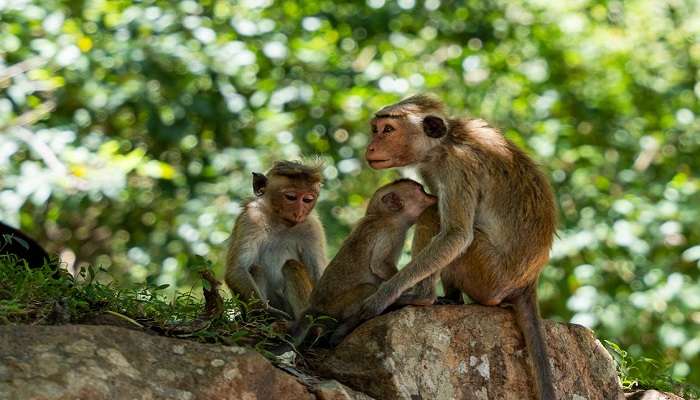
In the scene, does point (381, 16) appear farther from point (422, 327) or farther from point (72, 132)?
point (422, 327)

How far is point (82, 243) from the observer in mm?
12844

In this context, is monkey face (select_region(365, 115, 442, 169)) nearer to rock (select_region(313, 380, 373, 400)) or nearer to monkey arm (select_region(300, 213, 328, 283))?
monkey arm (select_region(300, 213, 328, 283))

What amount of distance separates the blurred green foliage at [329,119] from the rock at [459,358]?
4317mm

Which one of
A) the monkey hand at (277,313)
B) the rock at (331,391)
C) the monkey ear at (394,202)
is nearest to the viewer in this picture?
the rock at (331,391)

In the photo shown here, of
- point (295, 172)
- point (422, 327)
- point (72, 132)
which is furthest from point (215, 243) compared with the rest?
point (422, 327)

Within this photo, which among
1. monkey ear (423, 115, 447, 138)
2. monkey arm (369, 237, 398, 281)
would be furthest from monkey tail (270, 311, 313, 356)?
monkey ear (423, 115, 447, 138)

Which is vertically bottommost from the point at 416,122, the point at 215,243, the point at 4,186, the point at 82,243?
the point at 82,243

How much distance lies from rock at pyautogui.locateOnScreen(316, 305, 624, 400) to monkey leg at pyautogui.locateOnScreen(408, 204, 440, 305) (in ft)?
0.41

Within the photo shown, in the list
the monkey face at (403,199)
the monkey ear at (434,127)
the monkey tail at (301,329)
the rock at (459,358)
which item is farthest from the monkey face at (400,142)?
the monkey tail at (301,329)

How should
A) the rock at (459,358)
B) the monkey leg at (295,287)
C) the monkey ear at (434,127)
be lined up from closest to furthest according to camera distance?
the rock at (459,358), the monkey ear at (434,127), the monkey leg at (295,287)

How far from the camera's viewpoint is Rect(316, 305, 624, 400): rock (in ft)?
19.2

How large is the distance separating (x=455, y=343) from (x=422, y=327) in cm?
22

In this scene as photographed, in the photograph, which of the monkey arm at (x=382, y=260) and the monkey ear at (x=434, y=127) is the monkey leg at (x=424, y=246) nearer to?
the monkey arm at (x=382, y=260)

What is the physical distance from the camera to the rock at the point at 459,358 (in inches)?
230
